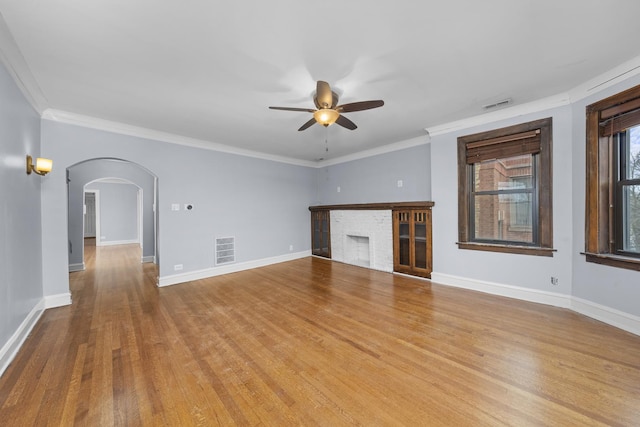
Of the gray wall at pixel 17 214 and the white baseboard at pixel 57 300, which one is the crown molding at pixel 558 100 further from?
the white baseboard at pixel 57 300

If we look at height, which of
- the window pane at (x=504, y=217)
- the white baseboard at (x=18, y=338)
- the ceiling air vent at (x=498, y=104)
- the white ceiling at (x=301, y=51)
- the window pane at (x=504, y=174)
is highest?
the ceiling air vent at (x=498, y=104)

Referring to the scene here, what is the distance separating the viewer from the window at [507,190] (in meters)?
3.14

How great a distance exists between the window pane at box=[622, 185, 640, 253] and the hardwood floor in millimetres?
885

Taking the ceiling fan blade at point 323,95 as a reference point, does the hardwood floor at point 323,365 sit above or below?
below

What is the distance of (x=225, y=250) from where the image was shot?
16.1 ft

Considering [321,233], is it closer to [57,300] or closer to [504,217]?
[504,217]

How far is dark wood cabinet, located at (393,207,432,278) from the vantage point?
4.25m

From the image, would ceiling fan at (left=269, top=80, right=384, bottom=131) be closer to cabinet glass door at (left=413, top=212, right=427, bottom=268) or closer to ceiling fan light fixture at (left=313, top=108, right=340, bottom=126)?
ceiling fan light fixture at (left=313, top=108, right=340, bottom=126)

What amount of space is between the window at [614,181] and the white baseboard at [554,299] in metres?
0.50

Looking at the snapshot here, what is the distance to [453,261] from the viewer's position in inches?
154

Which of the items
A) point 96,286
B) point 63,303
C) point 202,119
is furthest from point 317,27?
point 96,286

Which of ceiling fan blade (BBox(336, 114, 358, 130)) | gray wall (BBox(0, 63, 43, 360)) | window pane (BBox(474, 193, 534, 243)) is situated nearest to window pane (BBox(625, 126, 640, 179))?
window pane (BBox(474, 193, 534, 243))

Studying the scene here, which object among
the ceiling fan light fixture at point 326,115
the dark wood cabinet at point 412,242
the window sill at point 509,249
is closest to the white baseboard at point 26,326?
the ceiling fan light fixture at point 326,115

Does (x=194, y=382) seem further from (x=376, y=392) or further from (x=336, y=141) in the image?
(x=336, y=141)
